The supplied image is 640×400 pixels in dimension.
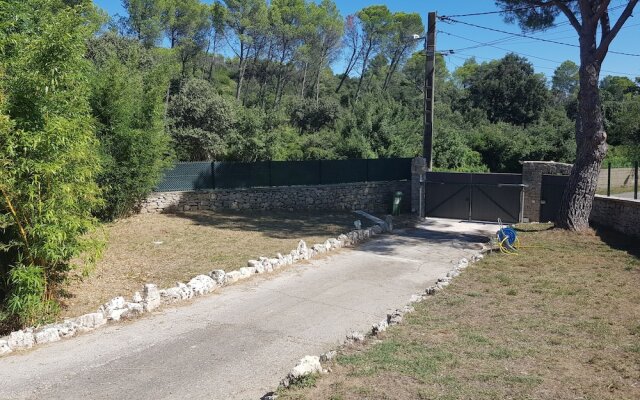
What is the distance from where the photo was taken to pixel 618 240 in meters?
14.6

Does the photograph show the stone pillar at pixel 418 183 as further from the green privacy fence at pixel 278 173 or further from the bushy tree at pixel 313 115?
the bushy tree at pixel 313 115

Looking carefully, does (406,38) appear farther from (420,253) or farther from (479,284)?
(479,284)

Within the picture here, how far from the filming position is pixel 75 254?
8266 mm

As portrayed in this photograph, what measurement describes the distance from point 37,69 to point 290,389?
601 centimetres

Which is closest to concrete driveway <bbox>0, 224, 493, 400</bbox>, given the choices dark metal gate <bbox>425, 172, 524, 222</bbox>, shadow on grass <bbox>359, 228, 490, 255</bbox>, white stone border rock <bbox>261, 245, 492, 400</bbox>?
white stone border rock <bbox>261, 245, 492, 400</bbox>

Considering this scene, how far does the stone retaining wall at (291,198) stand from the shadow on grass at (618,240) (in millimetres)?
8622

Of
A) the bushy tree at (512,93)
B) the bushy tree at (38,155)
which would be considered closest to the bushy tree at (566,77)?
the bushy tree at (512,93)

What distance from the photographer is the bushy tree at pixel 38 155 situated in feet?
24.3

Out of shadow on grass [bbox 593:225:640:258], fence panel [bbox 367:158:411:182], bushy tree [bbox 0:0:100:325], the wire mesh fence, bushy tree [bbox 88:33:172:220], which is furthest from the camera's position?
fence panel [bbox 367:158:411:182]

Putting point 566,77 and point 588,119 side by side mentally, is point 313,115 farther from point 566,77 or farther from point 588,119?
point 566,77

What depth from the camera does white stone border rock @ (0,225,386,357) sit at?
23.7 feet

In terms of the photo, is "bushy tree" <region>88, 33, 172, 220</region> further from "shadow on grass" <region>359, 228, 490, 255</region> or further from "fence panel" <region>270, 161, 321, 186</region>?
"shadow on grass" <region>359, 228, 490, 255</region>

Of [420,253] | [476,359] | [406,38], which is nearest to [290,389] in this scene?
[476,359]

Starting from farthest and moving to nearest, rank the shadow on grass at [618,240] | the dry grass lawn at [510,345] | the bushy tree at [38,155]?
the shadow on grass at [618,240], the bushy tree at [38,155], the dry grass lawn at [510,345]
